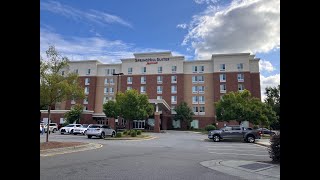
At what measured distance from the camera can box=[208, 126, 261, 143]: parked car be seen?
2941 cm

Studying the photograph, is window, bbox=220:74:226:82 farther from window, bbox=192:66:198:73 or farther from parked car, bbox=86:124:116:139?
parked car, bbox=86:124:116:139

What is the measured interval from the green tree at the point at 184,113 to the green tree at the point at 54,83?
4856cm

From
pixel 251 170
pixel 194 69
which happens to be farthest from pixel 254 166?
pixel 194 69

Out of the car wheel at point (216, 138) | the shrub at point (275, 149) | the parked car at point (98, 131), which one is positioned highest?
the shrub at point (275, 149)

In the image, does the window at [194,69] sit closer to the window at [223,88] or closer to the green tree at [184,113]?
the window at [223,88]

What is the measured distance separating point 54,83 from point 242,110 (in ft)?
104

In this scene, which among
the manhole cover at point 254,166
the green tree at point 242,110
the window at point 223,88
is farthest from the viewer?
the window at point 223,88

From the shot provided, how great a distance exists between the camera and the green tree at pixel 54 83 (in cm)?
1909

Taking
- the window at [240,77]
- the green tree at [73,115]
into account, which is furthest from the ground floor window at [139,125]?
the window at [240,77]

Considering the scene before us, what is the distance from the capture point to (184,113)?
223 feet

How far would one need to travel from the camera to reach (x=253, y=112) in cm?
4412

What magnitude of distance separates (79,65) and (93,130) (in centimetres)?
5220
